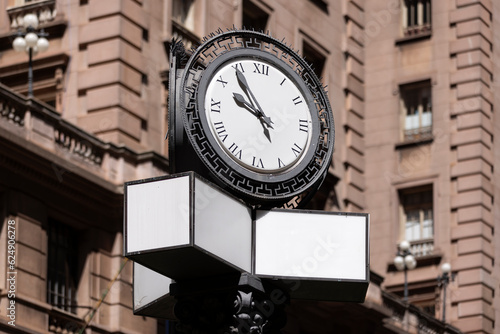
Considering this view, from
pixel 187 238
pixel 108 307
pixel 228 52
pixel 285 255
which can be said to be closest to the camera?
pixel 187 238

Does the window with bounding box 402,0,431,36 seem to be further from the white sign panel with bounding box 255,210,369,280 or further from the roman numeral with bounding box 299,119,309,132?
the white sign panel with bounding box 255,210,369,280

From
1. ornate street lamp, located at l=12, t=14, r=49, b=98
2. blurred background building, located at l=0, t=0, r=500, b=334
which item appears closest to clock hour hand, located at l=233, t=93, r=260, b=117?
blurred background building, located at l=0, t=0, r=500, b=334

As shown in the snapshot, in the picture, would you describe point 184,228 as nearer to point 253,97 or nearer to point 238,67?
point 253,97

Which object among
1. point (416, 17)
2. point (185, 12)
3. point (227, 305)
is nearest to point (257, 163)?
point (227, 305)

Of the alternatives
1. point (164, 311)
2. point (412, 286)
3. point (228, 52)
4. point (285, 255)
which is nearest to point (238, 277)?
point (285, 255)

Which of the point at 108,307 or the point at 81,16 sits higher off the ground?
the point at 81,16

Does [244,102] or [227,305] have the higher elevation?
[244,102]

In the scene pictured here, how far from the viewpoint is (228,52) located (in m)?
8.11

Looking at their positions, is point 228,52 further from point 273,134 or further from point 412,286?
point 412,286

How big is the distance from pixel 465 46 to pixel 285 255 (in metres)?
40.4

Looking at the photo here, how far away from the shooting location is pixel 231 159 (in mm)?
7754

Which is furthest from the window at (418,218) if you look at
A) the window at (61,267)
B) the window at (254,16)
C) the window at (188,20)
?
the window at (61,267)

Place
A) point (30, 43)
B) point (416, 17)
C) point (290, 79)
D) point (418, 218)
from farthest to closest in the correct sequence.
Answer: point (416, 17) → point (418, 218) → point (30, 43) → point (290, 79)

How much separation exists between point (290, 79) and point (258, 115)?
1.51 feet
